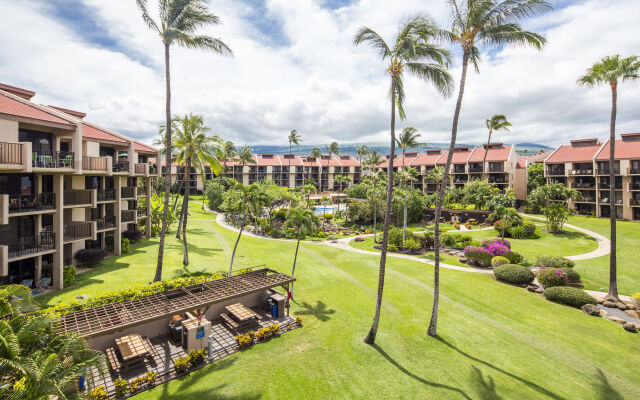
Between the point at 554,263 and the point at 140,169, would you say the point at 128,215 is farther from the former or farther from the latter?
the point at 554,263

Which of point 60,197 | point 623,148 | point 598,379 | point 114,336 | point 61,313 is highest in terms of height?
point 623,148

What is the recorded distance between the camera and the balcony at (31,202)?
2012 cm

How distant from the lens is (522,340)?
17.6 metres

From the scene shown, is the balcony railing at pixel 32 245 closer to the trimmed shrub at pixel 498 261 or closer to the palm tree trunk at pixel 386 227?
the palm tree trunk at pixel 386 227

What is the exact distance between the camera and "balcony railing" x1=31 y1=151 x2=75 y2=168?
20.6 metres

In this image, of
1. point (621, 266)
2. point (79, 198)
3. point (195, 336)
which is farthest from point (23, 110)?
point (621, 266)

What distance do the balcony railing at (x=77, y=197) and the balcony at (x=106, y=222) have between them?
4130mm

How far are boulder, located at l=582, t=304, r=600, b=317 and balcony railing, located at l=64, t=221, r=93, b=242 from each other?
36.3 m

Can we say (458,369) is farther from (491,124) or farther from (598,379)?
(491,124)

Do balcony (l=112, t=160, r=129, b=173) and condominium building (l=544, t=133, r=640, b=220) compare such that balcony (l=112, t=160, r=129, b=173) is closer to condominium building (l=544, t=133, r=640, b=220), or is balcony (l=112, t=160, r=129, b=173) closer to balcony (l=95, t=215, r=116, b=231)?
balcony (l=95, t=215, r=116, b=231)

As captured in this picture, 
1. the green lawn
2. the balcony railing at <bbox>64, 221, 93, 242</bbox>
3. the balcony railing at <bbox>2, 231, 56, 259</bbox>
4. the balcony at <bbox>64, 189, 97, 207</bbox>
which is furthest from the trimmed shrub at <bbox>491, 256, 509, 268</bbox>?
the balcony railing at <bbox>2, 231, 56, 259</bbox>

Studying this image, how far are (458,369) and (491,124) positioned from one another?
5732 cm

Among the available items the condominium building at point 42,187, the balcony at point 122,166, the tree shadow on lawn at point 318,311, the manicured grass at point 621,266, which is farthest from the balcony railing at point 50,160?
the manicured grass at point 621,266

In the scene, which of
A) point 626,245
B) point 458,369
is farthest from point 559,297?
point 626,245
